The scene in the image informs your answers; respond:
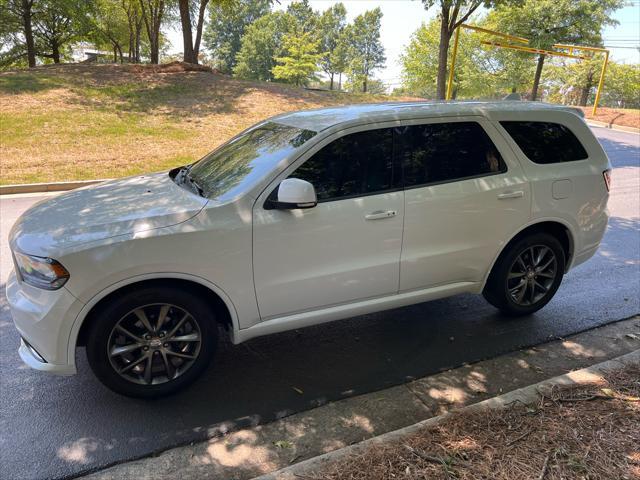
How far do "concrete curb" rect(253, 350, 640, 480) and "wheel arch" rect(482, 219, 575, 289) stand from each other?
42.0 inches

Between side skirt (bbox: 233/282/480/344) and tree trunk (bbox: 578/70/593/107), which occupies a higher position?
tree trunk (bbox: 578/70/593/107)

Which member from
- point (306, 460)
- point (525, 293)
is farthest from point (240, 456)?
point (525, 293)

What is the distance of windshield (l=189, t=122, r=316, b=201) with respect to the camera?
11.1ft

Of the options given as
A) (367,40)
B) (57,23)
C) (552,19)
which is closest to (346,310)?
(552,19)

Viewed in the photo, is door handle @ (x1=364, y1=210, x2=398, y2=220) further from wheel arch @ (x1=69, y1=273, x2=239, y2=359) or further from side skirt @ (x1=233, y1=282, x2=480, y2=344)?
wheel arch @ (x1=69, y1=273, x2=239, y2=359)

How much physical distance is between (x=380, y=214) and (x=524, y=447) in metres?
1.71

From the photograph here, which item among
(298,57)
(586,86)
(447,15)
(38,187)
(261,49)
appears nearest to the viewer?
(38,187)

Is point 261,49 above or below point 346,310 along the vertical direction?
above

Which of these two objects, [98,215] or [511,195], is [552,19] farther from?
[98,215]

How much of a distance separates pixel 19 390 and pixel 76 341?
0.79 metres

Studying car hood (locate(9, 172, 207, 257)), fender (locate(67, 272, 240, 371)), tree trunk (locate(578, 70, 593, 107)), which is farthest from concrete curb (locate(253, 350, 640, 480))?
tree trunk (locate(578, 70, 593, 107))

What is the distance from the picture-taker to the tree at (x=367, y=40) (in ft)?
246

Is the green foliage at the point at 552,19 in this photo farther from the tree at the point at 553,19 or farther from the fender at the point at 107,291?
the fender at the point at 107,291

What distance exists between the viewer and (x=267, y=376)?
3.53 m
